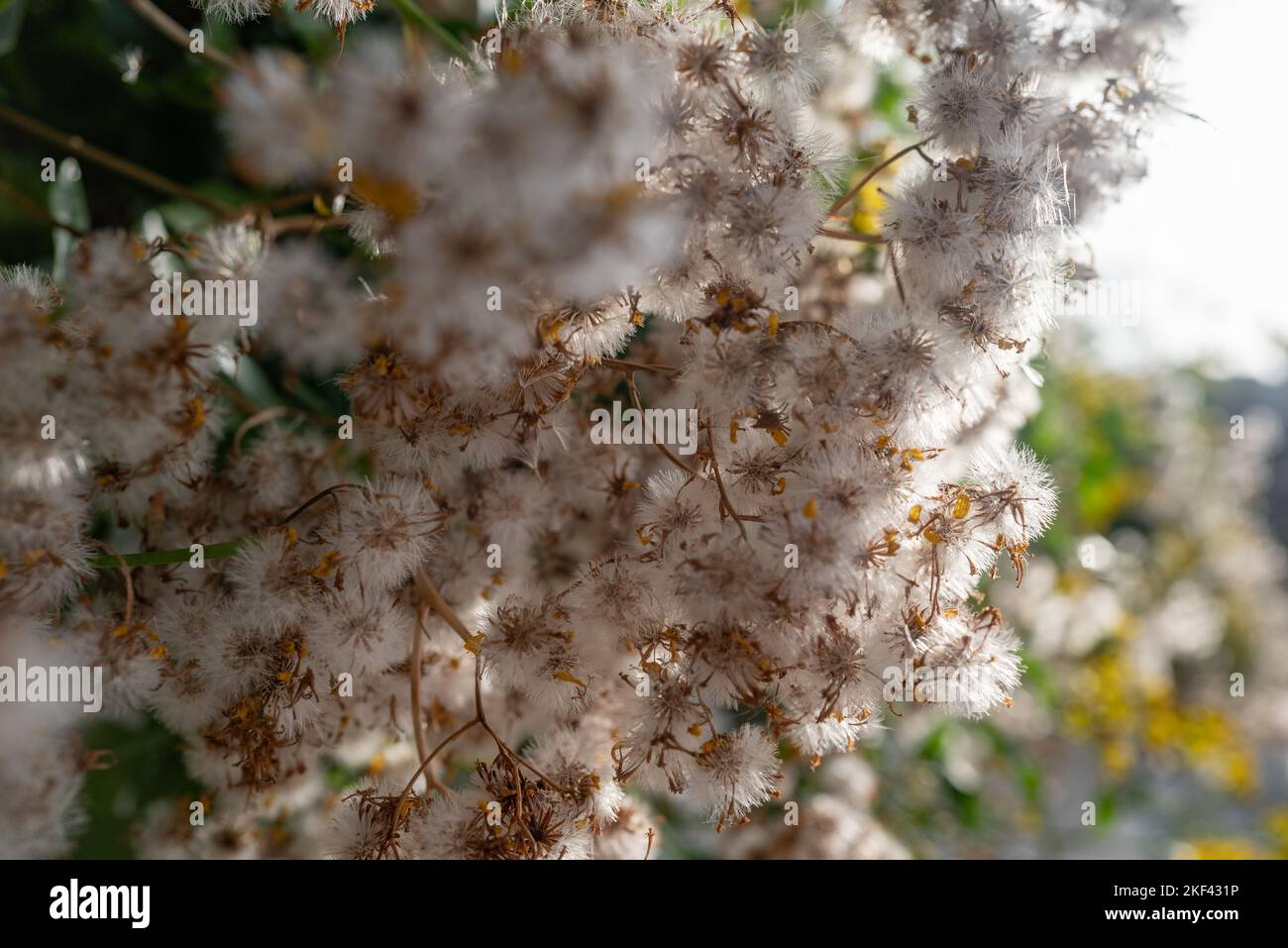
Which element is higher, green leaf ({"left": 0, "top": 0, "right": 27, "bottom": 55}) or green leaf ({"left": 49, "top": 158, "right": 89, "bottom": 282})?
green leaf ({"left": 0, "top": 0, "right": 27, "bottom": 55})

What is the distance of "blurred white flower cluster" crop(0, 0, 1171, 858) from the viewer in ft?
2.07

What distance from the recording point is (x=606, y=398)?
2.77 feet

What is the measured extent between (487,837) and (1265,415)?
2854 millimetres

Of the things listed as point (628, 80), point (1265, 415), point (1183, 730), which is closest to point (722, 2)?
point (628, 80)

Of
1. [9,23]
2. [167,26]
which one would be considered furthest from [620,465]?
[9,23]

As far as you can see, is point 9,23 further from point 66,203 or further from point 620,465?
point 620,465

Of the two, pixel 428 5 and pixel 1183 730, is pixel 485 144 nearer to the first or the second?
pixel 428 5

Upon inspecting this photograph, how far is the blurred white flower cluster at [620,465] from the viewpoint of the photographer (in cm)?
63

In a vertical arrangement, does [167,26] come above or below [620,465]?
above

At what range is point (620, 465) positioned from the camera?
31.4 inches

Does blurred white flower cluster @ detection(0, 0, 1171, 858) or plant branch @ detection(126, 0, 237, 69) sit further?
plant branch @ detection(126, 0, 237, 69)

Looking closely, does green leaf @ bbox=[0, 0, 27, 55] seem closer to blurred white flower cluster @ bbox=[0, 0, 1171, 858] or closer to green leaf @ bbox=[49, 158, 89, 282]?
green leaf @ bbox=[49, 158, 89, 282]

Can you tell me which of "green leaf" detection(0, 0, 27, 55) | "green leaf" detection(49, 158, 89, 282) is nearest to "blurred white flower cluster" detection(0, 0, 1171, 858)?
"green leaf" detection(49, 158, 89, 282)

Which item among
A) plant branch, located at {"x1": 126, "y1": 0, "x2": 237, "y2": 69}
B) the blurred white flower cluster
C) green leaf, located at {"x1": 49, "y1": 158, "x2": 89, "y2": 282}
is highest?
plant branch, located at {"x1": 126, "y1": 0, "x2": 237, "y2": 69}
